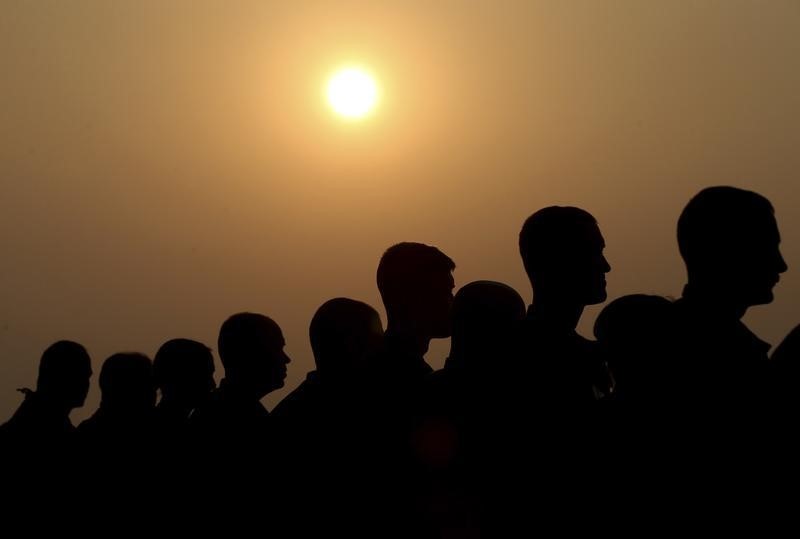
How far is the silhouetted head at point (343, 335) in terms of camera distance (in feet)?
11.3

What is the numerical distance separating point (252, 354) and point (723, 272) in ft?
7.83

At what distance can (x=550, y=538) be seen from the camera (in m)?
2.43

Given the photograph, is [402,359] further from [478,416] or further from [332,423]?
[478,416]

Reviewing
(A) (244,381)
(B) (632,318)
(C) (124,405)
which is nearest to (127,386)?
(C) (124,405)

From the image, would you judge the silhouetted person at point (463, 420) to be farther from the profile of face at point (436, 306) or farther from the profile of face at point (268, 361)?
the profile of face at point (268, 361)

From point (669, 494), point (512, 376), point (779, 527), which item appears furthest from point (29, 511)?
point (779, 527)

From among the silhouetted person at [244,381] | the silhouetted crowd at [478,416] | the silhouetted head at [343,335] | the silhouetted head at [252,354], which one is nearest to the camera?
the silhouetted crowd at [478,416]

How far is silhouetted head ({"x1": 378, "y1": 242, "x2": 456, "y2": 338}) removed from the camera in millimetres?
3605

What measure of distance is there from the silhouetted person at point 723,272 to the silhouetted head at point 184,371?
2.89 meters

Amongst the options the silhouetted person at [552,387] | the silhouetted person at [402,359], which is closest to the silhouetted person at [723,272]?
the silhouetted person at [552,387]

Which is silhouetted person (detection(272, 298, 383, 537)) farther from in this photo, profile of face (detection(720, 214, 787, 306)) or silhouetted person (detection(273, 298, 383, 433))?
profile of face (detection(720, 214, 787, 306))

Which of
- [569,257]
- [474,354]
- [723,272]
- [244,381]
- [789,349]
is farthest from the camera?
[244,381]

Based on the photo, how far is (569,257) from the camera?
10.0 ft

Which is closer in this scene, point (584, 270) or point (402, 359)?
point (584, 270)
